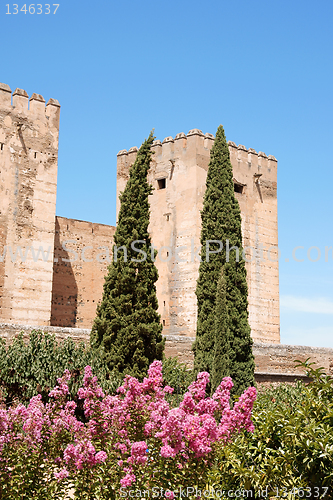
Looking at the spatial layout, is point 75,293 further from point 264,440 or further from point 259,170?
point 264,440

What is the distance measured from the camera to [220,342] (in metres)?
11.9

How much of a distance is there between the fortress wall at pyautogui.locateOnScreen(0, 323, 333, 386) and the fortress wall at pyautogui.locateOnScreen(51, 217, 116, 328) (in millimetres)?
6159

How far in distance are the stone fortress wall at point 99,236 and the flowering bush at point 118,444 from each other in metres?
6.41

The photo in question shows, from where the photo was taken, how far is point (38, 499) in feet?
16.7

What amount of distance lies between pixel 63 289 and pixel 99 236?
244 centimetres

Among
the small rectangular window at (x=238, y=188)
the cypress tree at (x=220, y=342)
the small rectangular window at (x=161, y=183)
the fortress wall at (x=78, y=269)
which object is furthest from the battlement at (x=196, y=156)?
the cypress tree at (x=220, y=342)

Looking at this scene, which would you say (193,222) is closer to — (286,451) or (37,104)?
(37,104)

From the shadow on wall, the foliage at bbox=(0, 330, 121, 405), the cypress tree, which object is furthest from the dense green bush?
the shadow on wall

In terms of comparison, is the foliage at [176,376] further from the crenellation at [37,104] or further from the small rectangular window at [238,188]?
the small rectangular window at [238,188]

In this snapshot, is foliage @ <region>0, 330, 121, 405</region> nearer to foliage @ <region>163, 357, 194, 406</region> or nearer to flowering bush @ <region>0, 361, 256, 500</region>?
foliage @ <region>163, 357, 194, 406</region>

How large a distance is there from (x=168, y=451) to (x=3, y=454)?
1545 millimetres

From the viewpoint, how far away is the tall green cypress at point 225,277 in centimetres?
1252

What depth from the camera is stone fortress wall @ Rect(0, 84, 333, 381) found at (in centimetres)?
1609

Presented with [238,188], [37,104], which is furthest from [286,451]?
[238,188]
